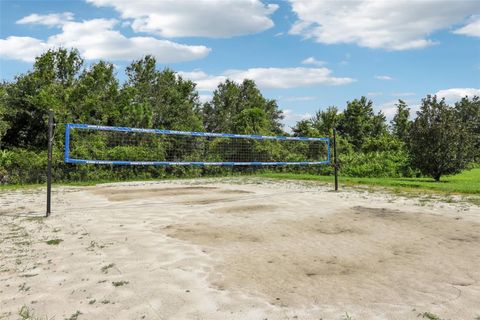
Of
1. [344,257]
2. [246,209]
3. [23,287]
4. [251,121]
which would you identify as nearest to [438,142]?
[246,209]

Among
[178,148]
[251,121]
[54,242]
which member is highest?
[251,121]

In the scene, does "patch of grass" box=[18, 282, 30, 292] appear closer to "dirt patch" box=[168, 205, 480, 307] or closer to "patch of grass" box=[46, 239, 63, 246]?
"dirt patch" box=[168, 205, 480, 307]

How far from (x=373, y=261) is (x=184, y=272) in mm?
2175

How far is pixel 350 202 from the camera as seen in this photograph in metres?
10.3

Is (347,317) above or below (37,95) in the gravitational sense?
below

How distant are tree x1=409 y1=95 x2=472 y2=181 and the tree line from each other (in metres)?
0.04

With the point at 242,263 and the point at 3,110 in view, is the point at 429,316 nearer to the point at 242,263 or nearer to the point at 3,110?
the point at 242,263

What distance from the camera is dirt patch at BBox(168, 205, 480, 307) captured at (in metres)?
3.81

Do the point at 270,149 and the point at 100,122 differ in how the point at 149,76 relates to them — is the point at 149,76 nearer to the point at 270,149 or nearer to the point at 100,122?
the point at 100,122

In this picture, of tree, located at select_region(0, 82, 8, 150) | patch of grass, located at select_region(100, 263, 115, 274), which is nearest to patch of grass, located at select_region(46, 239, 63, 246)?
patch of grass, located at select_region(100, 263, 115, 274)

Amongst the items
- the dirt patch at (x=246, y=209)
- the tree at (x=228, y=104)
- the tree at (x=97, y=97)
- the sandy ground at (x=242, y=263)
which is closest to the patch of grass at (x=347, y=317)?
the sandy ground at (x=242, y=263)

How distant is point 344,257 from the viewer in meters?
5.06

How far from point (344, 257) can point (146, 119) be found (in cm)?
2144

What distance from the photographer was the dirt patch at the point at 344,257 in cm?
381
